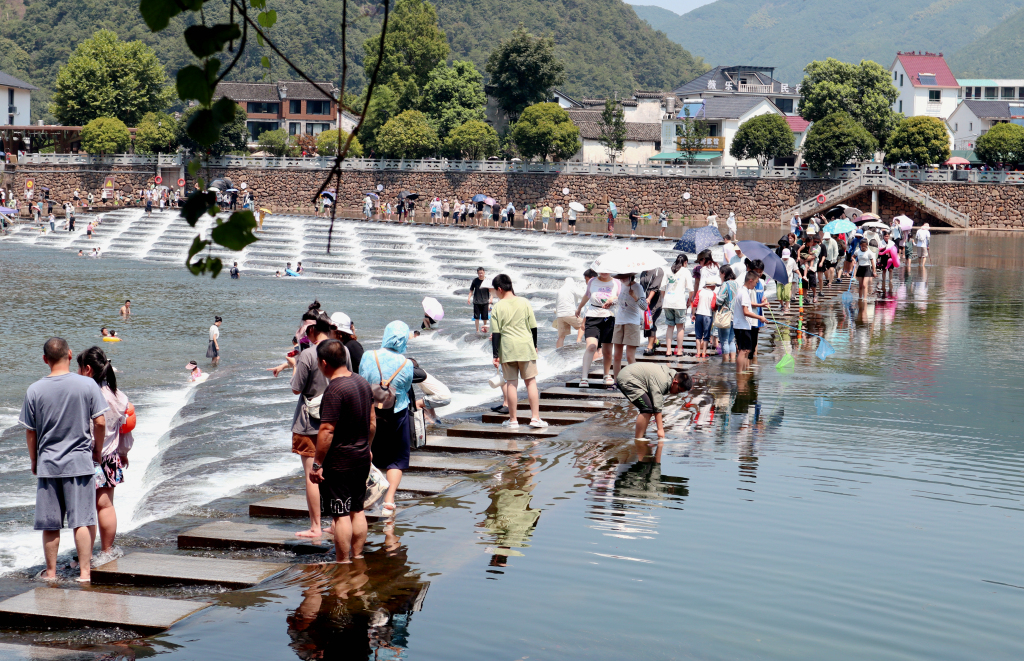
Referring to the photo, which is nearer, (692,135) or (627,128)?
(692,135)

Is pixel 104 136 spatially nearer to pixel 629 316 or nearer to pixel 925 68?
pixel 629 316

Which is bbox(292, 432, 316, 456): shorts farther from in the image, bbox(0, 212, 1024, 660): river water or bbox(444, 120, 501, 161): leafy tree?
bbox(444, 120, 501, 161): leafy tree

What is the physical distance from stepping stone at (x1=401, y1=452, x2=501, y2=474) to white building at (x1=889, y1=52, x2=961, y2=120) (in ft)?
292

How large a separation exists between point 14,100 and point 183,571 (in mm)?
87118

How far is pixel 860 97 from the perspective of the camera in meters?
67.0

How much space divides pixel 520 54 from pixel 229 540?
66.0m

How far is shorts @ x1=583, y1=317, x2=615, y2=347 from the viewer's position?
516 inches

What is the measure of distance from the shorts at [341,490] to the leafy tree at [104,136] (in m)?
69.4

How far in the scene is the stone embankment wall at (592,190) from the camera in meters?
54.4

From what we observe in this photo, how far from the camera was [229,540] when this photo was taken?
734cm

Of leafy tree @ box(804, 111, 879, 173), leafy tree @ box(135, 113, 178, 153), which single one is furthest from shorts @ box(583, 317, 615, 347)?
leafy tree @ box(135, 113, 178, 153)

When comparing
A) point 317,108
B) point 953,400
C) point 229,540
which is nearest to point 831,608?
point 229,540

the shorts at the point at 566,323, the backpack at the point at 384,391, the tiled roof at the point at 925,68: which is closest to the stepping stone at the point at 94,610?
the backpack at the point at 384,391

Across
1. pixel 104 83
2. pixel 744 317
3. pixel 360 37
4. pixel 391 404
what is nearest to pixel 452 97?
pixel 104 83
